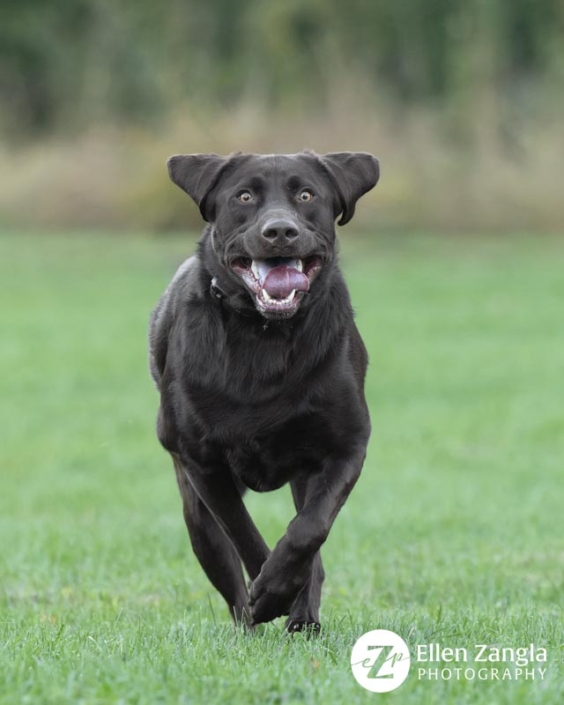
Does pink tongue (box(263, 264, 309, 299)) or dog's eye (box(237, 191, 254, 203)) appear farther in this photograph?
dog's eye (box(237, 191, 254, 203))

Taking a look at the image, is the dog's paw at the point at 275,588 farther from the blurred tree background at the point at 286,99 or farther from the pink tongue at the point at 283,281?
the blurred tree background at the point at 286,99

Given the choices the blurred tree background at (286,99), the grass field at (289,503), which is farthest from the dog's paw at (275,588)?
the blurred tree background at (286,99)

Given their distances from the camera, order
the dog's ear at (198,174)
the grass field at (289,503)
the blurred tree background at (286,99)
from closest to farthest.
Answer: the grass field at (289,503) → the dog's ear at (198,174) → the blurred tree background at (286,99)

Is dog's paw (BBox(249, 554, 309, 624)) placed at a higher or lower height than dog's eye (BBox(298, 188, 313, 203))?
lower

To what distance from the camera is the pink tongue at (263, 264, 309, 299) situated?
16.7ft

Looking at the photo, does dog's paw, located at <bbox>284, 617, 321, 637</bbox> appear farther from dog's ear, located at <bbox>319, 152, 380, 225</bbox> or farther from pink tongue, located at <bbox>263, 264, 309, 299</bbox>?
dog's ear, located at <bbox>319, 152, 380, 225</bbox>

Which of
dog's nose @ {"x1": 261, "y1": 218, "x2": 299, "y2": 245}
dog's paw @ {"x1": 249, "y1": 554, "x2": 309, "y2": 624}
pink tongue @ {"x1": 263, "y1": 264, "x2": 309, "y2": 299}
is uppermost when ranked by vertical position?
dog's nose @ {"x1": 261, "y1": 218, "x2": 299, "y2": 245}

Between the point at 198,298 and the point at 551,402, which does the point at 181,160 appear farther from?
the point at 551,402

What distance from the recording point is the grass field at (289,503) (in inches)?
167

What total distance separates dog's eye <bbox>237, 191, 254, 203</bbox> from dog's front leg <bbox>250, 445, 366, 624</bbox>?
116cm

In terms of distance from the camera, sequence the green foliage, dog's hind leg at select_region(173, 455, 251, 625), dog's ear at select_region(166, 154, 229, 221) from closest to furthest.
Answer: dog's ear at select_region(166, 154, 229, 221), dog's hind leg at select_region(173, 455, 251, 625), the green foliage

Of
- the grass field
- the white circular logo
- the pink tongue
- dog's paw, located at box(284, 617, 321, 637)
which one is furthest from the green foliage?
the white circular logo

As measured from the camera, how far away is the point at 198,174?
5586mm

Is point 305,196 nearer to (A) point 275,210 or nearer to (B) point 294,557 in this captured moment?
(A) point 275,210
